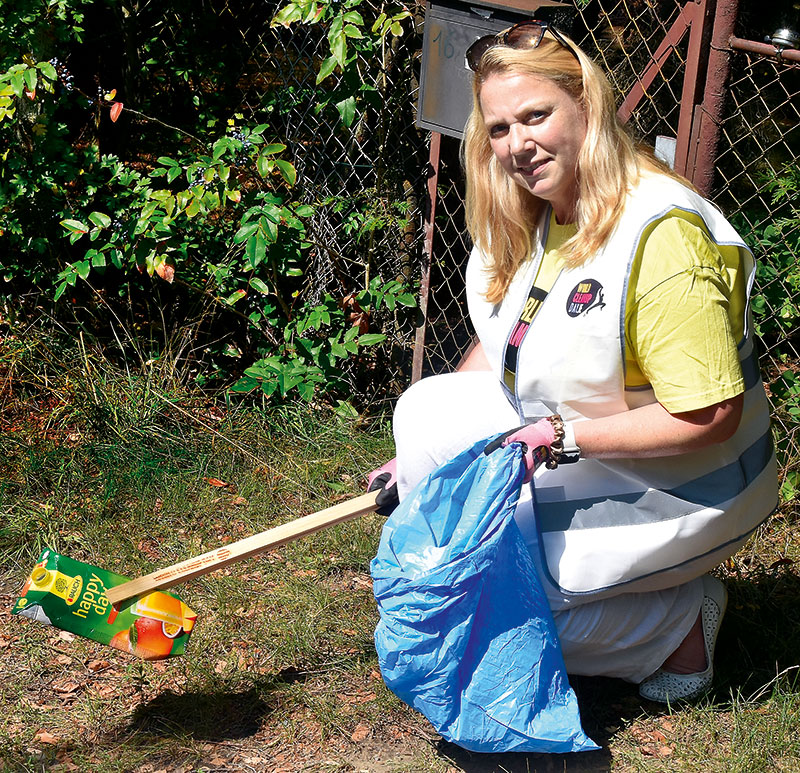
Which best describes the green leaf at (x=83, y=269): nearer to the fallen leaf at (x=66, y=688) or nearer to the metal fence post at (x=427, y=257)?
the metal fence post at (x=427, y=257)

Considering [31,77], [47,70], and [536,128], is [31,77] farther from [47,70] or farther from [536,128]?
[536,128]

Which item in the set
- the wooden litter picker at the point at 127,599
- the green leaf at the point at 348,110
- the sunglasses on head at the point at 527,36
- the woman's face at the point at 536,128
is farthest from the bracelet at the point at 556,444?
the green leaf at the point at 348,110

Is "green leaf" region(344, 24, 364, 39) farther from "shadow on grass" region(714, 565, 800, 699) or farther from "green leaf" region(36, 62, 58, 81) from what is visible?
"shadow on grass" region(714, 565, 800, 699)

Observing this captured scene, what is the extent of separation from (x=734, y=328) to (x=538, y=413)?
1.52 feet

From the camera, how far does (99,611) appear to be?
2.35 meters

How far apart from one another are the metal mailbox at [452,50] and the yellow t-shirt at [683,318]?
4.14ft

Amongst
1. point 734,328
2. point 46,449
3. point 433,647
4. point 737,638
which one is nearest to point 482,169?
point 734,328

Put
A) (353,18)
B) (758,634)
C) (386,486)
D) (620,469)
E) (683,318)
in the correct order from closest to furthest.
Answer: (683,318) < (620,469) < (386,486) < (758,634) < (353,18)

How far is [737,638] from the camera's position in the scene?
2.62m

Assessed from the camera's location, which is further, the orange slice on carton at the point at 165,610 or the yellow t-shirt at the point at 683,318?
the orange slice on carton at the point at 165,610

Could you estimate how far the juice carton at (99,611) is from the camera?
2.31 meters

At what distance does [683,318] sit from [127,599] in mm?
1459

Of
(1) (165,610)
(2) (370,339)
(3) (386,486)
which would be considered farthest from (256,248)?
(1) (165,610)

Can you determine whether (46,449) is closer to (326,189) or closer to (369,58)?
(326,189)
